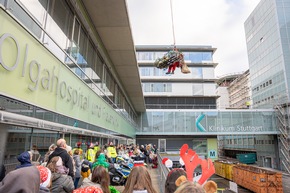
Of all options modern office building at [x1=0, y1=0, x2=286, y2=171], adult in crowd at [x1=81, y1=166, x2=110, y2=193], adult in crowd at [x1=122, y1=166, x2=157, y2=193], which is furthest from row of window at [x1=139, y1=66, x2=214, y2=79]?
adult in crowd at [x1=122, y1=166, x2=157, y2=193]

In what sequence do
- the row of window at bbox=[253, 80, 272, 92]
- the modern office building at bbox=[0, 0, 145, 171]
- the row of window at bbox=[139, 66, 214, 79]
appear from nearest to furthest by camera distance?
the modern office building at bbox=[0, 0, 145, 171]
the row of window at bbox=[253, 80, 272, 92]
the row of window at bbox=[139, 66, 214, 79]

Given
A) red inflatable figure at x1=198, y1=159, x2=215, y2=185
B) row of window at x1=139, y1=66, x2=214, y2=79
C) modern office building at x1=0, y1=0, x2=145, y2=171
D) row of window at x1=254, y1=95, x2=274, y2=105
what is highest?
row of window at x1=139, y1=66, x2=214, y2=79

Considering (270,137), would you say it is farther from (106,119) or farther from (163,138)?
(106,119)

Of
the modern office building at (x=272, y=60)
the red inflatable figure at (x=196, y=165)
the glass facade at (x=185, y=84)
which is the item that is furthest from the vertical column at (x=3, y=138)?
the glass facade at (x=185, y=84)

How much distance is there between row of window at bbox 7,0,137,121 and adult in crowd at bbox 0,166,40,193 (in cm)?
267

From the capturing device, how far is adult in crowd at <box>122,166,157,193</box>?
8.54ft

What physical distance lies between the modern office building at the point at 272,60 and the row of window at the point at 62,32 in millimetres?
32867

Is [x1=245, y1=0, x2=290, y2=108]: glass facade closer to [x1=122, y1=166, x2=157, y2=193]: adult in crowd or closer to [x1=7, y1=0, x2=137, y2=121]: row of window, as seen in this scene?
[x1=7, y1=0, x2=137, y2=121]: row of window

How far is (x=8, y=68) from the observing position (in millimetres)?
3445

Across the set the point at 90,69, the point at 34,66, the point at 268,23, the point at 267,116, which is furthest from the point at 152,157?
the point at 268,23

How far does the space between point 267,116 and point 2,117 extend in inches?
1474

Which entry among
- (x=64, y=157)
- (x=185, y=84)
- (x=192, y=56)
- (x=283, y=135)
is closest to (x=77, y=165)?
(x=64, y=157)

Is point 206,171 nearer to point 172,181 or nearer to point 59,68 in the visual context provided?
point 172,181

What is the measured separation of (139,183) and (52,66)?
359 cm
